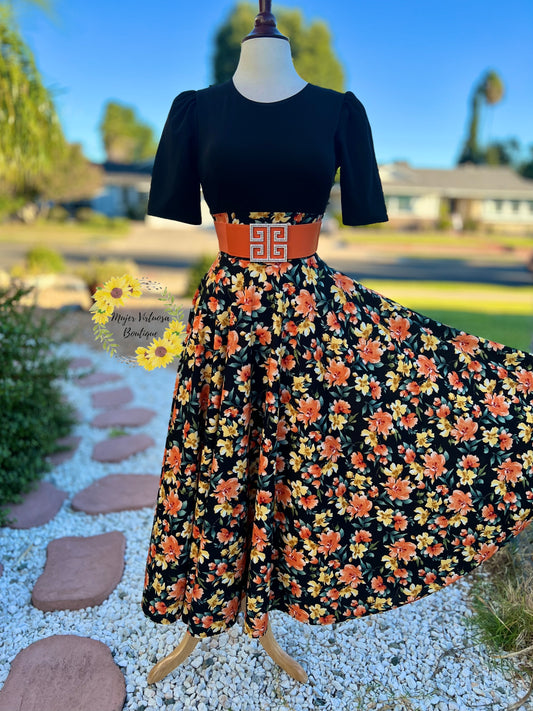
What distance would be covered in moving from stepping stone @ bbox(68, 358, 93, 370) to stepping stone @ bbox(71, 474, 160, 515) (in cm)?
187

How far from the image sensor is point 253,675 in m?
1.68

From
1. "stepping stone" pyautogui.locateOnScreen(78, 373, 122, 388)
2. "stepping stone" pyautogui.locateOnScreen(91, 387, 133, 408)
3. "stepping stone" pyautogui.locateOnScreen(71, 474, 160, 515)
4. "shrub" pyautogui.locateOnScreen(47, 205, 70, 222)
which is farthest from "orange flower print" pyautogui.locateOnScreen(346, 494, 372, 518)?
"shrub" pyautogui.locateOnScreen(47, 205, 70, 222)

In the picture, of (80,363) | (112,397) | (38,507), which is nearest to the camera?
(38,507)

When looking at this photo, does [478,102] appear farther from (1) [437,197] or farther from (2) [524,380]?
(2) [524,380]

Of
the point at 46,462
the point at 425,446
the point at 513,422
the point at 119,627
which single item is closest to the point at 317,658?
the point at 119,627

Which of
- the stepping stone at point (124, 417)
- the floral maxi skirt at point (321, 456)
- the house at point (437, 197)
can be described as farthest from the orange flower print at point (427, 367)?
the house at point (437, 197)

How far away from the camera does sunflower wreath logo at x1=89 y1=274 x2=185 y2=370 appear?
1531 mm

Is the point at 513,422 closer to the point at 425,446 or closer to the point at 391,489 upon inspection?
the point at 425,446

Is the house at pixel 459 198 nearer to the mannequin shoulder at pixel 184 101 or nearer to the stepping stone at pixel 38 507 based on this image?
the stepping stone at pixel 38 507

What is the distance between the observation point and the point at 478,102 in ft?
122

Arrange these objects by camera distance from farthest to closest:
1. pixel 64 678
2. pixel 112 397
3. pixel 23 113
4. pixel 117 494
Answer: pixel 112 397
pixel 23 113
pixel 117 494
pixel 64 678

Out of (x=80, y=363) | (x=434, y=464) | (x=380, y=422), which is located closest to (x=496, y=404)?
(x=434, y=464)

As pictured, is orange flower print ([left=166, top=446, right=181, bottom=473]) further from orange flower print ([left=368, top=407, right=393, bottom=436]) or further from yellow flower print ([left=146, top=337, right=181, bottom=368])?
orange flower print ([left=368, top=407, right=393, bottom=436])

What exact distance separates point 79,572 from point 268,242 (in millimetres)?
1510
